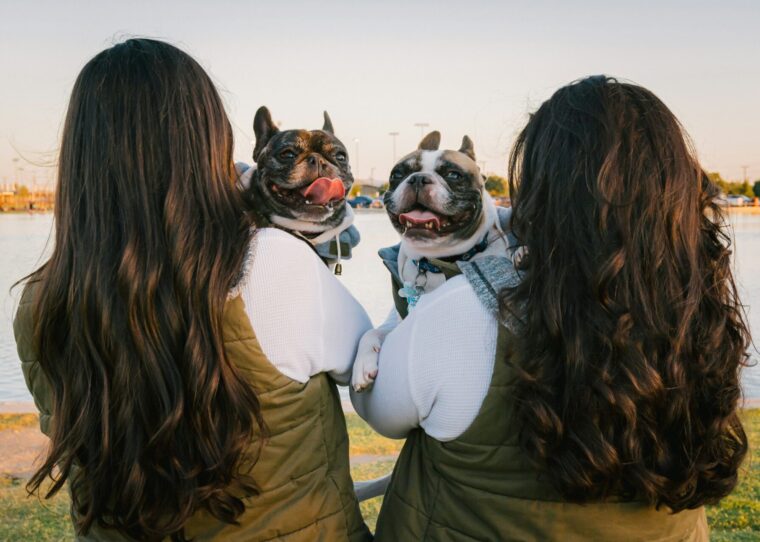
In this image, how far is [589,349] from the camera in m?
1.73

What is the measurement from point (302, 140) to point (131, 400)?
6.60 feet

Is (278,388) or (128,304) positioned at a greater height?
(128,304)

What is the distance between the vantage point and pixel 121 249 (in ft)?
6.03

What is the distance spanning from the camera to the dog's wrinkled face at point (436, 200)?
341cm

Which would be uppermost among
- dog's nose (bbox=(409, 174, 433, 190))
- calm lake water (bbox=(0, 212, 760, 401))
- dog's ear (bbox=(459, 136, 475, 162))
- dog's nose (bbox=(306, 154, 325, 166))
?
dog's ear (bbox=(459, 136, 475, 162))

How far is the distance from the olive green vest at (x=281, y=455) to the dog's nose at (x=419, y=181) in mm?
1599

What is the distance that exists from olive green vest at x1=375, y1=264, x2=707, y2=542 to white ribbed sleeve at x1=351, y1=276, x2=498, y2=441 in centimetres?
3

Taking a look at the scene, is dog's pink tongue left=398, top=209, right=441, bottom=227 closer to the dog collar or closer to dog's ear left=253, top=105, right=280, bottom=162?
the dog collar

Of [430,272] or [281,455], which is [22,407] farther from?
[281,455]

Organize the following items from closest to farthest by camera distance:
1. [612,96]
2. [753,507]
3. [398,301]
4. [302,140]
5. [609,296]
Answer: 1. [609,296]
2. [612,96]
3. [398,301]
4. [302,140]
5. [753,507]

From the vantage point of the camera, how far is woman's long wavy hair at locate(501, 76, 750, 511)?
5.69 ft

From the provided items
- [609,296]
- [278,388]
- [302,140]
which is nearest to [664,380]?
[609,296]

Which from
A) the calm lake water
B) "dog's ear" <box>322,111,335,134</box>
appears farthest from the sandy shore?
"dog's ear" <box>322,111,335,134</box>

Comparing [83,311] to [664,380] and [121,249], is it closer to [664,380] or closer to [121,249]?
[121,249]
